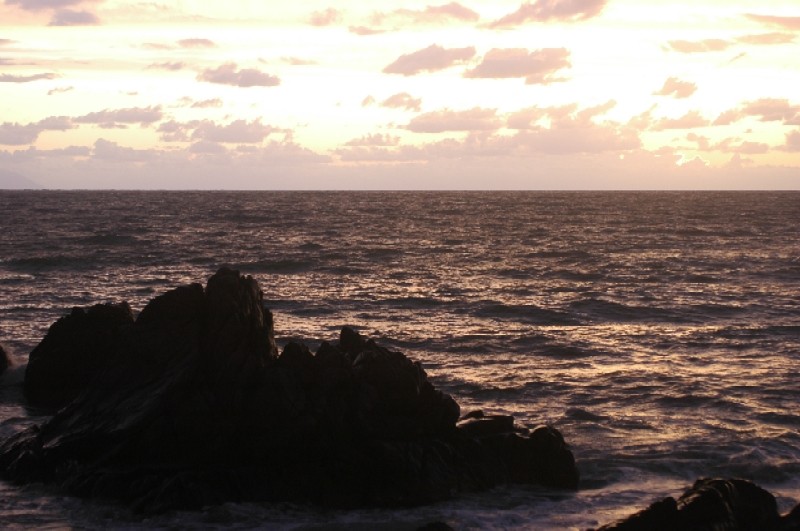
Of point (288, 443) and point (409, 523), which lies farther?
point (288, 443)

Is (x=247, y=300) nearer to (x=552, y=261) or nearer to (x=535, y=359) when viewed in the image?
(x=535, y=359)

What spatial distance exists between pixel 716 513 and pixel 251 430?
22.3ft

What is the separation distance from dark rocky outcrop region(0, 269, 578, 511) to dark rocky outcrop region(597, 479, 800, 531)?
3103 mm

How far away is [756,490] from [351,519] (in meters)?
5.40

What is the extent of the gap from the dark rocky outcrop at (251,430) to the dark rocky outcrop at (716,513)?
310 centimetres

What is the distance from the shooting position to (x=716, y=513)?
38.0 feet

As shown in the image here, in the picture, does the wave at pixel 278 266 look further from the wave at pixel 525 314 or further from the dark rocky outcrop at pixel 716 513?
the dark rocky outcrop at pixel 716 513

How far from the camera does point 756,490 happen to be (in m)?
12.3

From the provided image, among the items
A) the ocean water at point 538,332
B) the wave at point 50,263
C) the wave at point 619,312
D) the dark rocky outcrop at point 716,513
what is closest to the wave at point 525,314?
the ocean water at point 538,332

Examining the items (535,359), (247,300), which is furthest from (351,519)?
(535,359)

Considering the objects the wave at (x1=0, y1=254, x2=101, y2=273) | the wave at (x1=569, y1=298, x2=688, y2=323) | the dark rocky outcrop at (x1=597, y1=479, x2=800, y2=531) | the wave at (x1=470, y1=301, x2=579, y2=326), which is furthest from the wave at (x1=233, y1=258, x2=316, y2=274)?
the dark rocky outcrop at (x1=597, y1=479, x2=800, y2=531)

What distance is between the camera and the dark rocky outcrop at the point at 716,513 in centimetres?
1132

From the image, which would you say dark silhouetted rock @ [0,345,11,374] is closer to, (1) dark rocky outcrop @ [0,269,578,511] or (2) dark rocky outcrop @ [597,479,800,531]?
(1) dark rocky outcrop @ [0,269,578,511]

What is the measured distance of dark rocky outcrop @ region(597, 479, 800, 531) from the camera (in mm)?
11320
